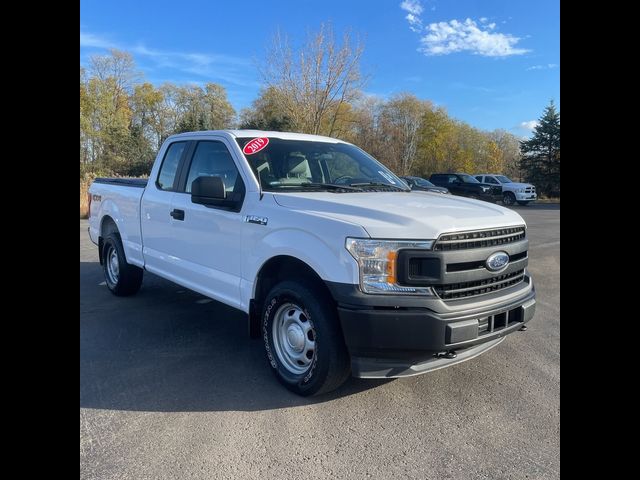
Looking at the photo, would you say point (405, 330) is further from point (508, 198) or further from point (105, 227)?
point (508, 198)

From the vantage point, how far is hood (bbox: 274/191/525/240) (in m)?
2.98

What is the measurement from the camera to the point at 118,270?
6.13 m

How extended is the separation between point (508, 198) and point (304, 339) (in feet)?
97.4

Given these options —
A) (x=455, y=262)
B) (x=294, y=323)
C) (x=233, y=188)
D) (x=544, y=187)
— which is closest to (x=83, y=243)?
(x=233, y=188)

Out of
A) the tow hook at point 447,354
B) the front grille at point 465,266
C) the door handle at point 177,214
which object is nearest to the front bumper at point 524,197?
the door handle at point 177,214

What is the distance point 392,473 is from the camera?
2576 millimetres

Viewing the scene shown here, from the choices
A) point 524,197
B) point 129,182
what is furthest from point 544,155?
point 129,182

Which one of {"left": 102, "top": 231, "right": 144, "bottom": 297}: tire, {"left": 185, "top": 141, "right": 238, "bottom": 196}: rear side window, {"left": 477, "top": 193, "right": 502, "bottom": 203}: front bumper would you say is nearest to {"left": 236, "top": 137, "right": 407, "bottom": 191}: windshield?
{"left": 185, "top": 141, "right": 238, "bottom": 196}: rear side window

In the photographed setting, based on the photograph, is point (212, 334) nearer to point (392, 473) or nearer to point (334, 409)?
point (334, 409)

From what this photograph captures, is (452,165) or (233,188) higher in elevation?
(452,165)

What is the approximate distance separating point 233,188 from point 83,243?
8.75 meters

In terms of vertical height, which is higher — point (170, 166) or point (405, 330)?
point (170, 166)

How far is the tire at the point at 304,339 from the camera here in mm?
3152
